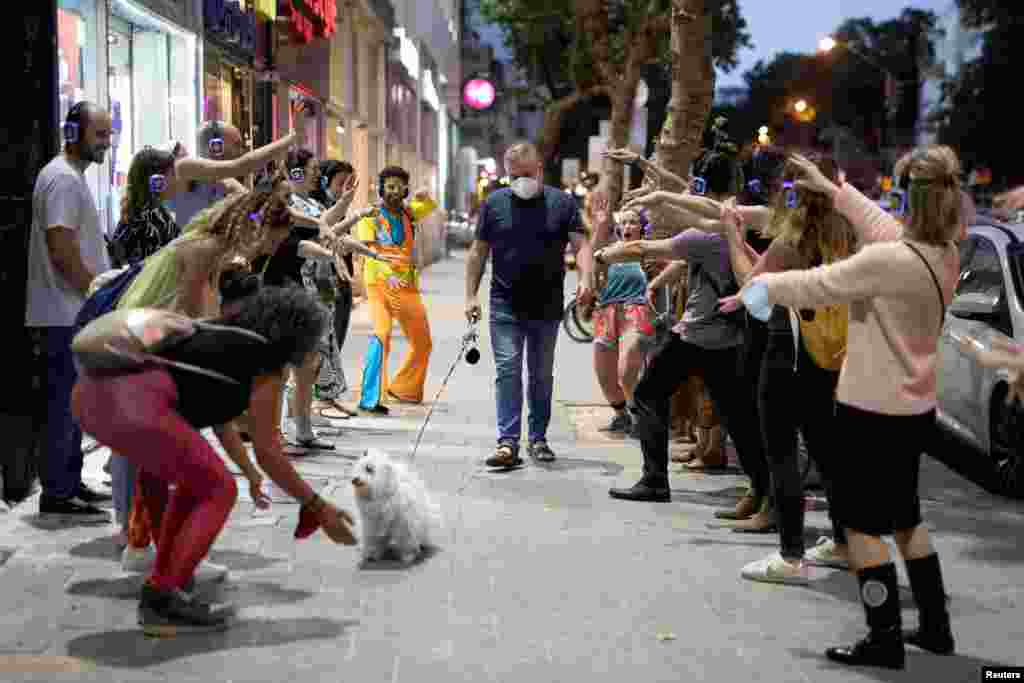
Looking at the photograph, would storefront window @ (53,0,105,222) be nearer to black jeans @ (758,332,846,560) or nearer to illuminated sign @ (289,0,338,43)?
black jeans @ (758,332,846,560)

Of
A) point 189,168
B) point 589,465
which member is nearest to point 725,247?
point 589,465

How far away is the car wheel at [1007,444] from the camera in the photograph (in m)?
8.82

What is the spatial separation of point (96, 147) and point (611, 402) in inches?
195

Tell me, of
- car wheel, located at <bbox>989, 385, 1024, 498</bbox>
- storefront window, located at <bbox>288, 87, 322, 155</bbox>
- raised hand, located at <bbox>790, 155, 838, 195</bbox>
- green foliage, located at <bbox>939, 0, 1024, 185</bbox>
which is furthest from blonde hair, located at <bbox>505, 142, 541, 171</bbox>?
green foliage, located at <bbox>939, 0, 1024, 185</bbox>

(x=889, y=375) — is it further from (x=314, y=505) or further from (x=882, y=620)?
(x=314, y=505)

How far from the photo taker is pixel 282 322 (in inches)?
215

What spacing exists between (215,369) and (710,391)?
3.56 m

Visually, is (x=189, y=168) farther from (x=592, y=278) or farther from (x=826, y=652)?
(x=826, y=652)

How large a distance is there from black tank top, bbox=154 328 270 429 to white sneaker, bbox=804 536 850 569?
9.51 feet

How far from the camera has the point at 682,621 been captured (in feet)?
19.6

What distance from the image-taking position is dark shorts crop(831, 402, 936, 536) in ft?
17.6

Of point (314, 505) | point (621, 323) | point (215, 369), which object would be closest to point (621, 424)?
point (621, 323)

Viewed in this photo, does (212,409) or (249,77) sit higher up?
(249,77)

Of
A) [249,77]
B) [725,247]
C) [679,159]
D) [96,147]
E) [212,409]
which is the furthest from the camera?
[249,77]
